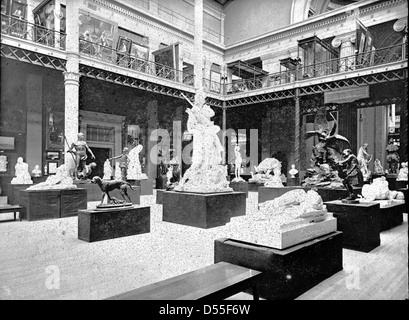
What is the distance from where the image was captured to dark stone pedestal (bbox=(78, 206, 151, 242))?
464cm

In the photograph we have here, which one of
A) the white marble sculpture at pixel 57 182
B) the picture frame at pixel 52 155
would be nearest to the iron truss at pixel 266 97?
the picture frame at pixel 52 155

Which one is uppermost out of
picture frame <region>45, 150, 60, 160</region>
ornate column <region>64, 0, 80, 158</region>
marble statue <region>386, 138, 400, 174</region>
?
ornate column <region>64, 0, 80, 158</region>

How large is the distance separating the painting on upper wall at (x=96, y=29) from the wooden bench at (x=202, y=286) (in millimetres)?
12668

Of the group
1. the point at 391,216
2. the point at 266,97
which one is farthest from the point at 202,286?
the point at 266,97

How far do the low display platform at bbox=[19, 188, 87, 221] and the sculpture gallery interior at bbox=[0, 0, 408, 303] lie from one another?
3cm

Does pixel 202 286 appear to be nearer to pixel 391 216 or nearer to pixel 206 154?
pixel 391 216

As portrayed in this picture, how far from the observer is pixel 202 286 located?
6.57ft

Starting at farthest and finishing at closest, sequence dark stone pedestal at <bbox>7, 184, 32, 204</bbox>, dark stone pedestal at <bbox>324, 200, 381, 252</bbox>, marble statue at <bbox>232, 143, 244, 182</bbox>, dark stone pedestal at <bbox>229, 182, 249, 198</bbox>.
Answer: marble statue at <bbox>232, 143, 244, 182</bbox>, dark stone pedestal at <bbox>229, 182, 249, 198</bbox>, dark stone pedestal at <bbox>7, 184, 32, 204</bbox>, dark stone pedestal at <bbox>324, 200, 381, 252</bbox>

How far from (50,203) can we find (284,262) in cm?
604

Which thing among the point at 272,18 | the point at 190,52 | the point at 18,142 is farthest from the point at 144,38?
the point at 18,142

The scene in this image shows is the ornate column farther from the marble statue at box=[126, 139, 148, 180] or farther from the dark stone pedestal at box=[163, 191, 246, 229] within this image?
the dark stone pedestal at box=[163, 191, 246, 229]

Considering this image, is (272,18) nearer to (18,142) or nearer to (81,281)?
(18,142)

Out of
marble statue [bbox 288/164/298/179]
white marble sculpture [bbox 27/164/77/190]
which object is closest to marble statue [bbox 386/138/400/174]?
Result: white marble sculpture [bbox 27/164/77/190]

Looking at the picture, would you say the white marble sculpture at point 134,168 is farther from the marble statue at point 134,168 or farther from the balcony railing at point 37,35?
the balcony railing at point 37,35
